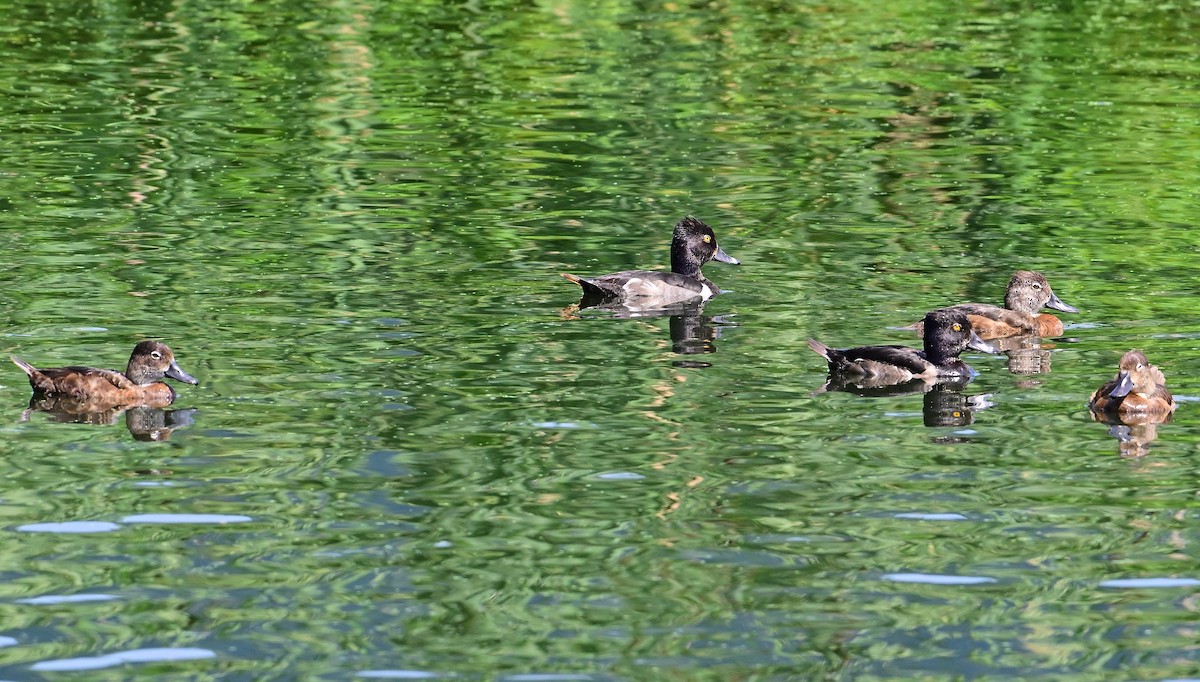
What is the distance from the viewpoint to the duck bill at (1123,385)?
1312 centimetres

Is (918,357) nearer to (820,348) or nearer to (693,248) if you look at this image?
A: (820,348)

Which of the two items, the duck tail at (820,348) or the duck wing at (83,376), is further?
the duck tail at (820,348)

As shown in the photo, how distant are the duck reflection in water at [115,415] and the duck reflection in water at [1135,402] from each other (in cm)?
575

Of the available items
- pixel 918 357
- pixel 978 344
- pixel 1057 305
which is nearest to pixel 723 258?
pixel 1057 305

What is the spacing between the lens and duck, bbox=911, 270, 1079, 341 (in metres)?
→ 16.3

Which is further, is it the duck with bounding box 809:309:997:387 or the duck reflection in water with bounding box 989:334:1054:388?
the duck reflection in water with bounding box 989:334:1054:388

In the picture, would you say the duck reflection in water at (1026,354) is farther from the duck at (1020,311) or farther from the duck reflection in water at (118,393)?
the duck reflection in water at (118,393)

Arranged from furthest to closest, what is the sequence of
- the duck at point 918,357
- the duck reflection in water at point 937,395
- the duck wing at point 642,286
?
the duck wing at point 642,286 → the duck at point 918,357 → the duck reflection in water at point 937,395

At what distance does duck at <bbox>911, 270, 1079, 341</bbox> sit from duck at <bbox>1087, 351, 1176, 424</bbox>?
2794 millimetres

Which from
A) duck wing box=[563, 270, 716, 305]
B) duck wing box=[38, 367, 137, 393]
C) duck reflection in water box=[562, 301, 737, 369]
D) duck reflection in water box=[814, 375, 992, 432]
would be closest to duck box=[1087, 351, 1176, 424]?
duck reflection in water box=[814, 375, 992, 432]

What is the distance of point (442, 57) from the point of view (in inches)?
1312

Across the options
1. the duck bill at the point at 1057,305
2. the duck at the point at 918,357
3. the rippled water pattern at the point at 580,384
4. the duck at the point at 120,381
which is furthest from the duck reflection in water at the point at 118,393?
the duck bill at the point at 1057,305

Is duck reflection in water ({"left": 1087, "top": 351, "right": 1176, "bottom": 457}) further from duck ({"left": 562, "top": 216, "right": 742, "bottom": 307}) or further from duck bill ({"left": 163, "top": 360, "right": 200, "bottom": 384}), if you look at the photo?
duck bill ({"left": 163, "top": 360, "right": 200, "bottom": 384})

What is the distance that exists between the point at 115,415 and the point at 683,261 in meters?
6.58
